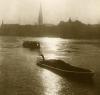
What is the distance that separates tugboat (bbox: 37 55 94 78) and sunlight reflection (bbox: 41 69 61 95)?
1.13m

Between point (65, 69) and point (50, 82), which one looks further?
point (65, 69)

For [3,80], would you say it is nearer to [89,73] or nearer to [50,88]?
[50,88]

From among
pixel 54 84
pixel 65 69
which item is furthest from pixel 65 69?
pixel 54 84

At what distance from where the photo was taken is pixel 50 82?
40.8 metres

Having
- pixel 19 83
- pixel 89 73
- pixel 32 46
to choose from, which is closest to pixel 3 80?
pixel 19 83

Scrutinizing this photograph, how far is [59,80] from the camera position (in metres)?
42.4

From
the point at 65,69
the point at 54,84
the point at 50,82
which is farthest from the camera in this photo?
the point at 65,69

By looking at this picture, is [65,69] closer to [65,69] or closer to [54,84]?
[65,69]

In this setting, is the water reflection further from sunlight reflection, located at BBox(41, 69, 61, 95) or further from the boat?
the boat

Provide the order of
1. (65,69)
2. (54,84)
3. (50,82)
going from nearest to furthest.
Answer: (54,84)
(50,82)
(65,69)

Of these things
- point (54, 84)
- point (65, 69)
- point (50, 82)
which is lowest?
point (65, 69)

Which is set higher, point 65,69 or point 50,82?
point 50,82

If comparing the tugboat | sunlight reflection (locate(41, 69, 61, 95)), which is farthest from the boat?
sunlight reflection (locate(41, 69, 61, 95))

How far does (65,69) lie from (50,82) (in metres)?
7.17
